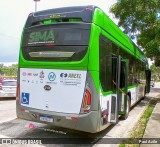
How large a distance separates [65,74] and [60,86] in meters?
0.33

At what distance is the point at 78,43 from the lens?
20.5 ft

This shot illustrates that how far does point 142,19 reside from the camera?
635 inches

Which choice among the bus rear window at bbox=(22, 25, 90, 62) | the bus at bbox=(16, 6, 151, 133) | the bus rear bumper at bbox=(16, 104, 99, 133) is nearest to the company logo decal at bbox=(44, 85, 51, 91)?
the bus at bbox=(16, 6, 151, 133)

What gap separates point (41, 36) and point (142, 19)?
10.9 m

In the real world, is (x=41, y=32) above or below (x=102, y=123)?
above

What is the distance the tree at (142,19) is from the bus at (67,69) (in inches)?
327

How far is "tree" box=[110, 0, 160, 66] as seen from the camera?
14969 millimetres

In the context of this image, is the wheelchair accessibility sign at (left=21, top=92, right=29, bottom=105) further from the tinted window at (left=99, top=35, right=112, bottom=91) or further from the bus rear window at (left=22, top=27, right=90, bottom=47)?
the tinted window at (left=99, top=35, right=112, bottom=91)

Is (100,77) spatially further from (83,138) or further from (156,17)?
(156,17)

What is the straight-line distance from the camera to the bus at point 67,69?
606 cm

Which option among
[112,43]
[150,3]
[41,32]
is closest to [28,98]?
[41,32]

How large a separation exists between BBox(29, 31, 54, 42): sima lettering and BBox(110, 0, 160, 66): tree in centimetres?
946

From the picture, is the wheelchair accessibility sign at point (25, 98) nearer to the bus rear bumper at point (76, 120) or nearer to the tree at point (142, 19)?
the bus rear bumper at point (76, 120)

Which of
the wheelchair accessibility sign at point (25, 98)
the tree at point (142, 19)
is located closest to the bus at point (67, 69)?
the wheelchair accessibility sign at point (25, 98)
